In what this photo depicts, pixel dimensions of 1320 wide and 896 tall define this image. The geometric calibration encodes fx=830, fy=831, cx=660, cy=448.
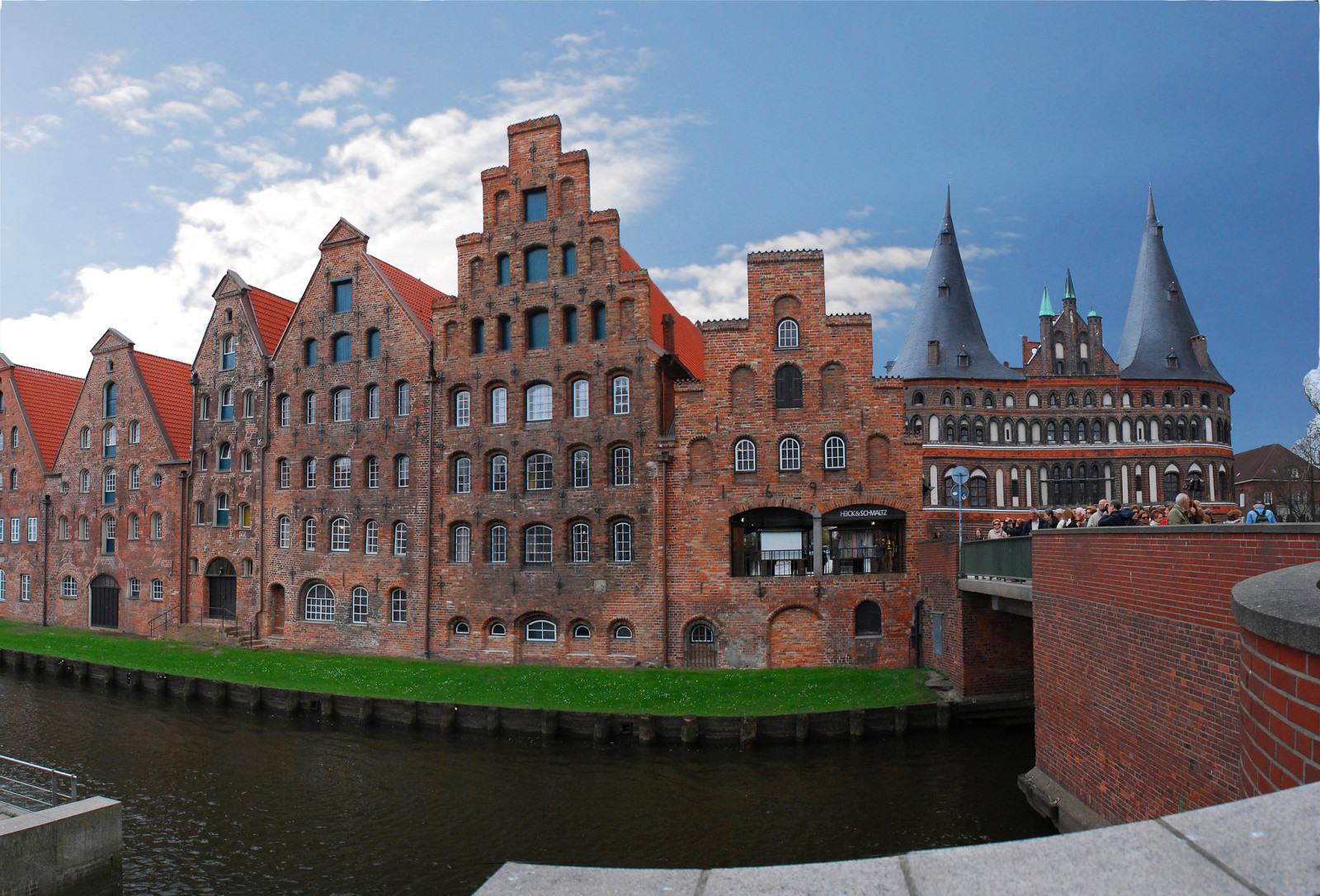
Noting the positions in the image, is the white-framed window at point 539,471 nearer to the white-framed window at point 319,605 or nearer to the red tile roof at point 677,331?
the red tile roof at point 677,331

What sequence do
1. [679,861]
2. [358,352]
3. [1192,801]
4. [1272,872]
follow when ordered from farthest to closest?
[358,352], [679,861], [1192,801], [1272,872]

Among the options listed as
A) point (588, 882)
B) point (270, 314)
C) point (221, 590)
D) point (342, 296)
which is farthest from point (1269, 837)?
point (270, 314)

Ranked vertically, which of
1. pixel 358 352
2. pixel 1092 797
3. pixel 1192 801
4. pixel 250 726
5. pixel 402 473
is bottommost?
pixel 250 726

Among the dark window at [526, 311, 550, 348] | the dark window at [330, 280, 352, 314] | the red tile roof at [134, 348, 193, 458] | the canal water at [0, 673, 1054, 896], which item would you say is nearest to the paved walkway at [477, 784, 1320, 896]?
the canal water at [0, 673, 1054, 896]

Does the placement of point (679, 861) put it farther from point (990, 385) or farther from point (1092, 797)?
point (990, 385)

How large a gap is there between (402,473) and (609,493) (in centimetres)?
893

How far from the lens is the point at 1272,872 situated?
200 cm

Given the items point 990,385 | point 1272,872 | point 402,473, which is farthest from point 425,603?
Answer: point 990,385

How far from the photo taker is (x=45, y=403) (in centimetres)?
4628

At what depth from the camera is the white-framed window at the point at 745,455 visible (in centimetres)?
2755

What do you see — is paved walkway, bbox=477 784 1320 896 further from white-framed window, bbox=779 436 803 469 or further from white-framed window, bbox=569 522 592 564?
white-framed window, bbox=569 522 592 564

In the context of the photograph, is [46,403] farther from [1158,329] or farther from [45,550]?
[1158,329]

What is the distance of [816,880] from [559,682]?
24003 millimetres

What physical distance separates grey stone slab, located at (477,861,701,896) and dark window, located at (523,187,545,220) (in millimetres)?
29421
